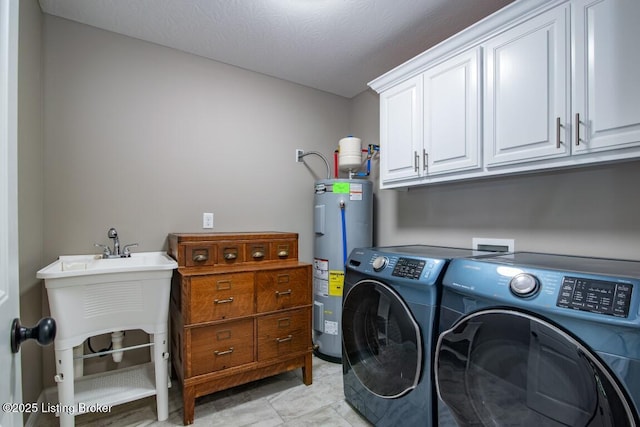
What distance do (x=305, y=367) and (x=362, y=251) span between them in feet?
3.10

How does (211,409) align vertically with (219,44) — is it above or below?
below

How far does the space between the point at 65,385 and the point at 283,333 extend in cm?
114

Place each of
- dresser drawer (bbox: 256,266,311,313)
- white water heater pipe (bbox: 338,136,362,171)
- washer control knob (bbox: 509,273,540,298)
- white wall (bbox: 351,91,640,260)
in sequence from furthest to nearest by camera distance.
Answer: white water heater pipe (bbox: 338,136,362,171) → dresser drawer (bbox: 256,266,311,313) → white wall (bbox: 351,91,640,260) → washer control knob (bbox: 509,273,540,298)

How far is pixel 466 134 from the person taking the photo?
1.70 m

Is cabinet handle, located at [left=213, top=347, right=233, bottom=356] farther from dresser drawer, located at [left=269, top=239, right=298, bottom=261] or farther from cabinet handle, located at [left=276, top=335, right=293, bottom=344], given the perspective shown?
dresser drawer, located at [left=269, top=239, right=298, bottom=261]

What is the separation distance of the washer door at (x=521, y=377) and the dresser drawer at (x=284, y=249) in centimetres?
119

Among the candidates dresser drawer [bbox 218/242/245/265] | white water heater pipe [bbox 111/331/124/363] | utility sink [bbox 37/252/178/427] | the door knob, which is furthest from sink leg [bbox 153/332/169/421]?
the door knob

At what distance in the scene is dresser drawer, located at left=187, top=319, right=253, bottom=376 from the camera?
175 cm

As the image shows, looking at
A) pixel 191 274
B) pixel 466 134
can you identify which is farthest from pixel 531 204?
pixel 191 274

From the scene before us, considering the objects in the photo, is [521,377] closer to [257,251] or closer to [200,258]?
[257,251]

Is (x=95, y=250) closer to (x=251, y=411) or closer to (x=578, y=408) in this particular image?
(x=251, y=411)

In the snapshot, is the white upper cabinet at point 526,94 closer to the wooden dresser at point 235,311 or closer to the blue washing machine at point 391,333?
the blue washing machine at point 391,333

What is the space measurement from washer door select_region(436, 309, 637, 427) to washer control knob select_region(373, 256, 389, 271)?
447mm

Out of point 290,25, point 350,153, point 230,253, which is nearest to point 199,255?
point 230,253
